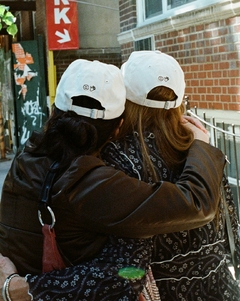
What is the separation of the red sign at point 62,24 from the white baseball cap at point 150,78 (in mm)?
11514

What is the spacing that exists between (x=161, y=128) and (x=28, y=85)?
13042mm

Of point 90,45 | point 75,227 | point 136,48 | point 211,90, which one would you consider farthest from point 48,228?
point 90,45

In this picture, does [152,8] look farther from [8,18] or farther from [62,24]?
[62,24]

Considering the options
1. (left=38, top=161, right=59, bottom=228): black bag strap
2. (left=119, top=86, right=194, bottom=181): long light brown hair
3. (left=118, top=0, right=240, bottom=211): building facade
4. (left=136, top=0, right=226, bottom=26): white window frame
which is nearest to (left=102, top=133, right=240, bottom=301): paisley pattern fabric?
(left=119, top=86, right=194, bottom=181): long light brown hair

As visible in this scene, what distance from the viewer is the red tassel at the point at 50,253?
1.94 m

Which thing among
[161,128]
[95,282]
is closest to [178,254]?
[95,282]

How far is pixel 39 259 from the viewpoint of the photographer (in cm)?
204

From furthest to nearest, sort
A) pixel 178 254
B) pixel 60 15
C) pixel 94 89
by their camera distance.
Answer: pixel 60 15
pixel 178 254
pixel 94 89

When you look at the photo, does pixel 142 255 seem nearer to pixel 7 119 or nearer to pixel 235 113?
pixel 235 113

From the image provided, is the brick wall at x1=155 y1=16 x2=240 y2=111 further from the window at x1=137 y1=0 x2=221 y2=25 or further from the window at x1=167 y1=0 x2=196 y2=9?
the window at x1=167 y1=0 x2=196 y2=9

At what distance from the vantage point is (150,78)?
2.19 metres

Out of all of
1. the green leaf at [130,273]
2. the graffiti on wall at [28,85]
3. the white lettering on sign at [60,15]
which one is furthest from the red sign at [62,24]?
the green leaf at [130,273]

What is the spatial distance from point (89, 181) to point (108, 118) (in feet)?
0.87

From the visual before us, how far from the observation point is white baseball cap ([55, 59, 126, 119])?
2.02 meters
